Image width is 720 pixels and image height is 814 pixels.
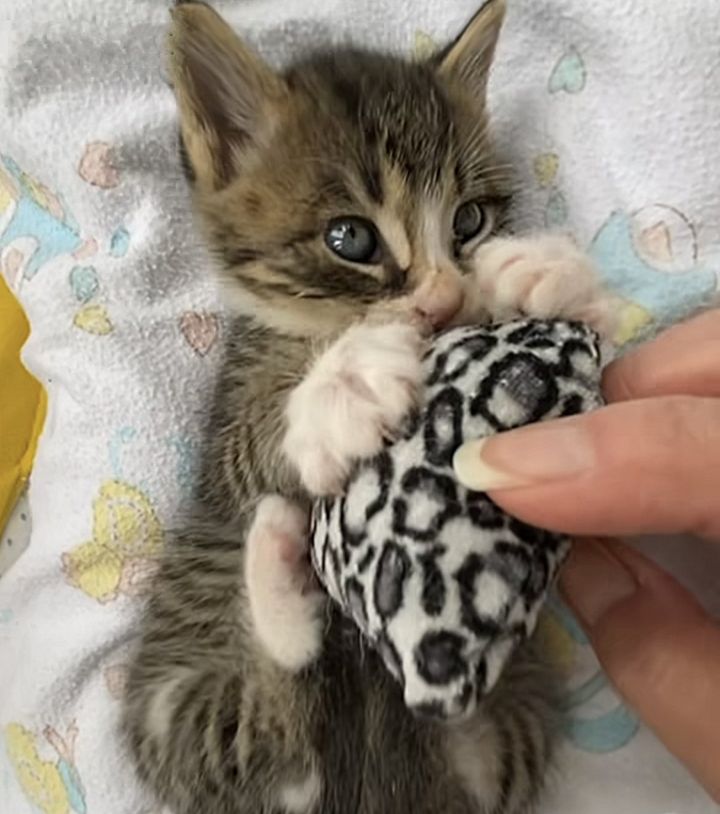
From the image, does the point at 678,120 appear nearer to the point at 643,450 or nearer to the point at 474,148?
the point at 474,148

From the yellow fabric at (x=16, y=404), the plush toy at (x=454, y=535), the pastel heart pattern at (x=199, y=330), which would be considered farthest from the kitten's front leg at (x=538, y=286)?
the yellow fabric at (x=16, y=404)

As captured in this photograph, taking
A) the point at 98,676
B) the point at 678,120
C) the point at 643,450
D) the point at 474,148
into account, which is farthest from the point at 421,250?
the point at 98,676

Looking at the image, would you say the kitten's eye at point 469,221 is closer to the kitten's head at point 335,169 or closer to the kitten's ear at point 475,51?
the kitten's head at point 335,169

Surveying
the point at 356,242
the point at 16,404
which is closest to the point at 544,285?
the point at 356,242

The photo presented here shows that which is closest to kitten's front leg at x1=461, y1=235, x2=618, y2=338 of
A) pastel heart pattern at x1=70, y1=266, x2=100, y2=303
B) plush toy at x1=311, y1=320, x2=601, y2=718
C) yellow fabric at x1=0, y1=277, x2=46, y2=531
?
plush toy at x1=311, y1=320, x2=601, y2=718

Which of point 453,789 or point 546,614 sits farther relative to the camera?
point 546,614

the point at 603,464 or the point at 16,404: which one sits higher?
the point at 603,464

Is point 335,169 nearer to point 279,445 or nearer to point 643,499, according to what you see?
point 279,445
